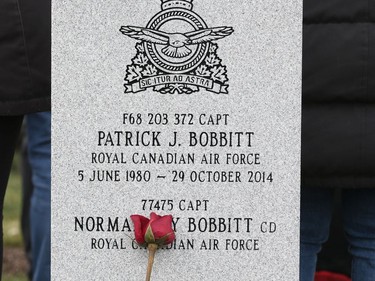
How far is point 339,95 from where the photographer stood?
342cm

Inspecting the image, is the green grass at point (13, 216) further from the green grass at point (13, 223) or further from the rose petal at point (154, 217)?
the rose petal at point (154, 217)

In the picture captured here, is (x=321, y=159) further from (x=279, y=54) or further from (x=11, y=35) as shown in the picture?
(x=11, y=35)

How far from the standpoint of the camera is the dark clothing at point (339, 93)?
11.1ft

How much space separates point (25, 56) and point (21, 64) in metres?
0.03

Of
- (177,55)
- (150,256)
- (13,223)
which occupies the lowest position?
(13,223)

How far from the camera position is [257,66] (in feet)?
10.8

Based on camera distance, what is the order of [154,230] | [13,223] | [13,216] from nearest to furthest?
[154,230]
[13,223]
[13,216]

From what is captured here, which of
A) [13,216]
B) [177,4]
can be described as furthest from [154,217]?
[13,216]

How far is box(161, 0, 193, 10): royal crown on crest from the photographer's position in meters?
3.26

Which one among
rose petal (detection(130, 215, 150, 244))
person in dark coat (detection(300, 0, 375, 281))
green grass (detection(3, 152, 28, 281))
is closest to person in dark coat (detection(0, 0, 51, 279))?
rose petal (detection(130, 215, 150, 244))

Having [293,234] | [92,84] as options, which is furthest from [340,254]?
[92,84]

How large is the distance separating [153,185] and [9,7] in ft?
2.25

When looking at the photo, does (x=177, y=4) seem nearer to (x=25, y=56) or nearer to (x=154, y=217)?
(x=25, y=56)

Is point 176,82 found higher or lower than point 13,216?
higher
